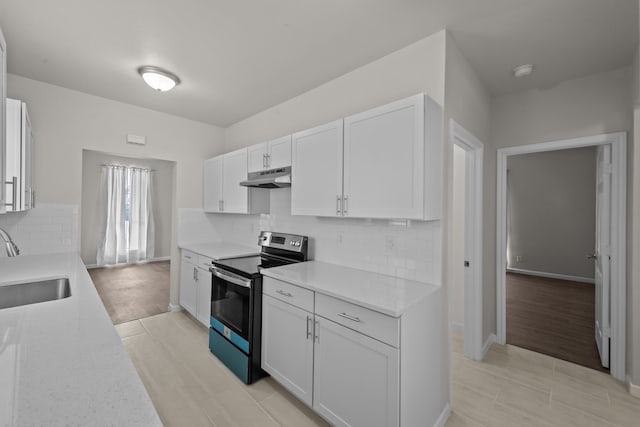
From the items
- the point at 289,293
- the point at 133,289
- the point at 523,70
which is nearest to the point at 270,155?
the point at 289,293

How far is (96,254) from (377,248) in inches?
275

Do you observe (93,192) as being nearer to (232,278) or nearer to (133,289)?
(133,289)

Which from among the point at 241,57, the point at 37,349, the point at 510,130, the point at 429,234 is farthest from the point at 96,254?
the point at 510,130

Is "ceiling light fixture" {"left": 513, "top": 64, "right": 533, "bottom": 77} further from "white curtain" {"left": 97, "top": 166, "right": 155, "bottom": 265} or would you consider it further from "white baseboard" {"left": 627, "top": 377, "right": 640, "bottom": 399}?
"white curtain" {"left": 97, "top": 166, "right": 155, "bottom": 265}

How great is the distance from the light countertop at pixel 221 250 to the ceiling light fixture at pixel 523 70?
10.3 ft

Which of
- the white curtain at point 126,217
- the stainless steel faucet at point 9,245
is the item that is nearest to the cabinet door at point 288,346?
the stainless steel faucet at point 9,245

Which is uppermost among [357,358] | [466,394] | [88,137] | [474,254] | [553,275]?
[88,137]

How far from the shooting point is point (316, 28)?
2027mm

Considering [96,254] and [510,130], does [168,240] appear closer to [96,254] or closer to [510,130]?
[96,254]

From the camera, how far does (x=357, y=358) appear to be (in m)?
1.68

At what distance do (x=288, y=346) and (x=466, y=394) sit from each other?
4.89 feet

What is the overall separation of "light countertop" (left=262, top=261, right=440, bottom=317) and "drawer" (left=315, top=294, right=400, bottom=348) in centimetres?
5

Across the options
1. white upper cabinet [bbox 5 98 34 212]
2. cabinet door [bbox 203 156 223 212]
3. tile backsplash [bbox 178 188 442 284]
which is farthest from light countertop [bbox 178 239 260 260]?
white upper cabinet [bbox 5 98 34 212]

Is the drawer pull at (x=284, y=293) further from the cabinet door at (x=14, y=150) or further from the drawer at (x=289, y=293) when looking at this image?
the cabinet door at (x=14, y=150)
